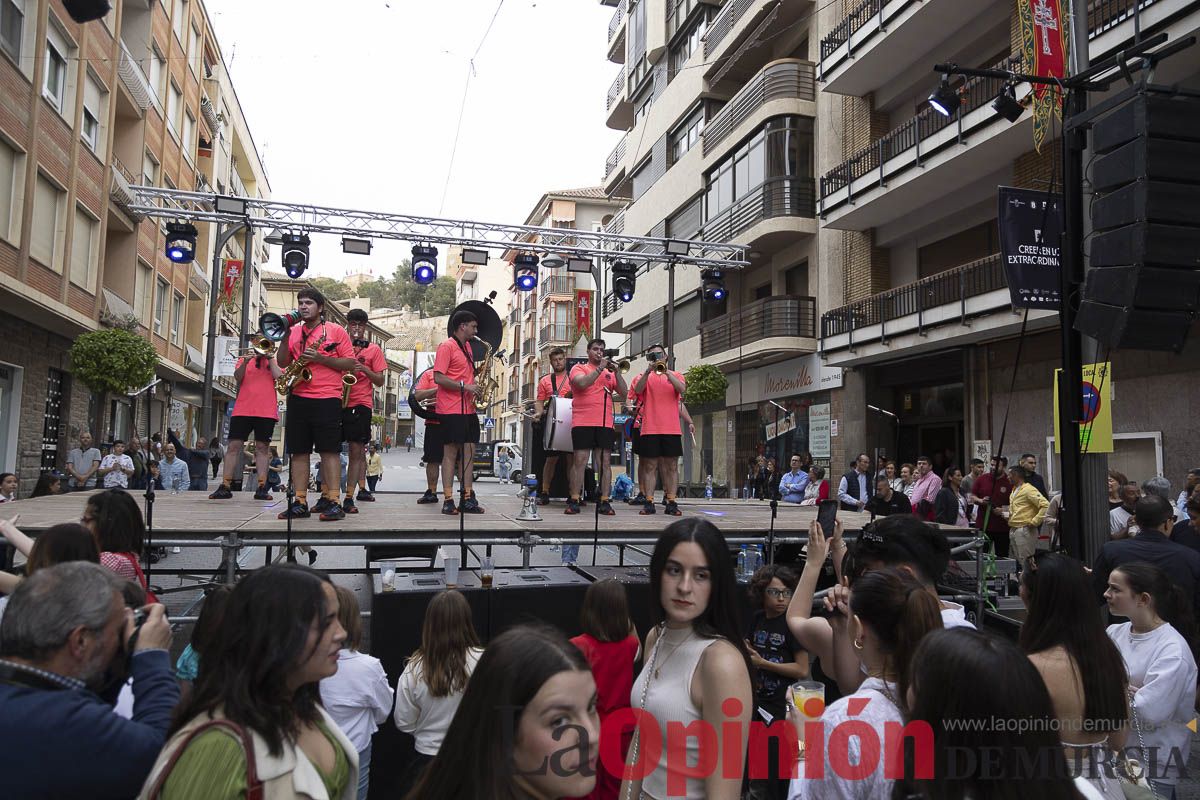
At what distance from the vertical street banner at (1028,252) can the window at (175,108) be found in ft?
82.1

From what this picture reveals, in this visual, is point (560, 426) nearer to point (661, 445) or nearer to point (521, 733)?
point (661, 445)

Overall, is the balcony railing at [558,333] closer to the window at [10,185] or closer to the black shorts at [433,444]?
the window at [10,185]

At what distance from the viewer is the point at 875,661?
264 centimetres

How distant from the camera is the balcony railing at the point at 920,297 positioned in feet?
48.8

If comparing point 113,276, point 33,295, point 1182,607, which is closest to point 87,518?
point 1182,607

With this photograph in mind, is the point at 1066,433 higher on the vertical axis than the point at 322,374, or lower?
lower

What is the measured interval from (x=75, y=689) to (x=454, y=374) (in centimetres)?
600

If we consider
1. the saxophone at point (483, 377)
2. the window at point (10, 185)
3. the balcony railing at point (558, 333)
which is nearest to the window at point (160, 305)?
the window at point (10, 185)

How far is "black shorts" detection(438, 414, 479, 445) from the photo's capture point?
7793 mm

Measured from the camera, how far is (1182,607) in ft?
12.8

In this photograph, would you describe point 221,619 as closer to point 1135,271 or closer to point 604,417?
point 1135,271

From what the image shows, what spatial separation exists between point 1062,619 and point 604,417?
620 centimetres

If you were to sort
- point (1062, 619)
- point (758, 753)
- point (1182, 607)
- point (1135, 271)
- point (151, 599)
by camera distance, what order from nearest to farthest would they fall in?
point (758, 753) < point (1062, 619) < point (151, 599) < point (1182, 607) < point (1135, 271)

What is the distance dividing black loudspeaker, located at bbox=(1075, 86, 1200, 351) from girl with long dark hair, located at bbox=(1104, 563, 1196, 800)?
86.4 inches
